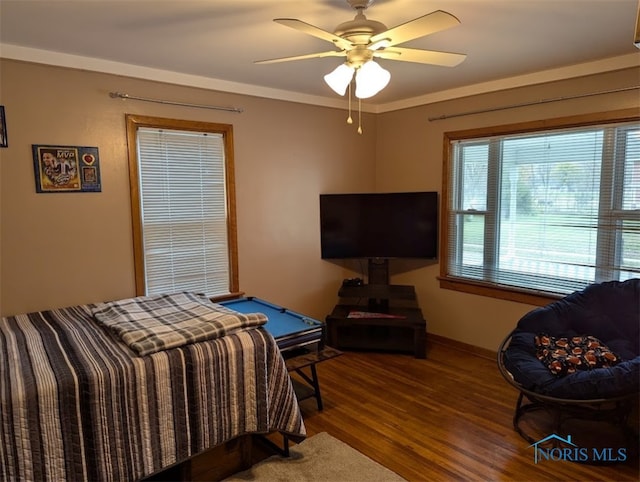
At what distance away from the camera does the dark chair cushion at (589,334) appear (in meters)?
2.34

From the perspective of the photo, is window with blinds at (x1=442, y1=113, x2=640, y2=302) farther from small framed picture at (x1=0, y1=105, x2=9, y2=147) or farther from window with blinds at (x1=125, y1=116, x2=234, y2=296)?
small framed picture at (x1=0, y1=105, x2=9, y2=147)

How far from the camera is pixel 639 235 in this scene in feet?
10.0

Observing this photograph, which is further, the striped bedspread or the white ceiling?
the white ceiling

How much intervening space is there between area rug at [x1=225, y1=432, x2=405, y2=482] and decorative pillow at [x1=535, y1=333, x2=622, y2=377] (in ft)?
3.92

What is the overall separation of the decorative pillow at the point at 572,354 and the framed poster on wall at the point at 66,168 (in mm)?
3194

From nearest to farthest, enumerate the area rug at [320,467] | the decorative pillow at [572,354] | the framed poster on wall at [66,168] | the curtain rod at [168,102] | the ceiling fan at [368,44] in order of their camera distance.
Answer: the ceiling fan at [368,44]
the area rug at [320,467]
the decorative pillow at [572,354]
the framed poster on wall at [66,168]
the curtain rod at [168,102]

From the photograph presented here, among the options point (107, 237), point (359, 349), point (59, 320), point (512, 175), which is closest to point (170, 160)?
point (107, 237)

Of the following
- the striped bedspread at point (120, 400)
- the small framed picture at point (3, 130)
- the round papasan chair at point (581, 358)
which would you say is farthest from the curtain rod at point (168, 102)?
the round papasan chair at point (581, 358)

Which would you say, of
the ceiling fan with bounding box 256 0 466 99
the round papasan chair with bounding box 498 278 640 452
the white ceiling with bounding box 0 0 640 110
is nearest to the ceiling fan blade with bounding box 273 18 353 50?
the ceiling fan with bounding box 256 0 466 99

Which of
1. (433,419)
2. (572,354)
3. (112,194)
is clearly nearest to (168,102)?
(112,194)

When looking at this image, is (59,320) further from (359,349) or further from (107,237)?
(359,349)

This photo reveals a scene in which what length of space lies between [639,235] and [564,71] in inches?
52.6

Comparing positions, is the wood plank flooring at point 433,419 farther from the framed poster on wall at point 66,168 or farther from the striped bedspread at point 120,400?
the framed poster on wall at point 66,168

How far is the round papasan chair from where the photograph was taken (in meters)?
2.36
